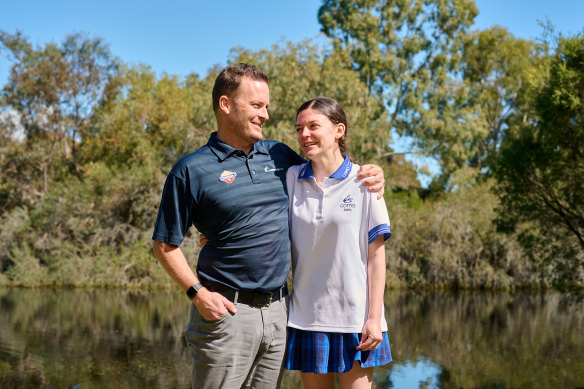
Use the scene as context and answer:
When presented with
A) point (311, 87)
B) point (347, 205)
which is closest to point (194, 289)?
point (347, 205)

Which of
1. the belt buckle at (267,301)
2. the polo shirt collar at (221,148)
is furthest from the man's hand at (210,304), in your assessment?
the polo shirt collar at (221,148)

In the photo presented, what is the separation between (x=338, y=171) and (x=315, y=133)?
8.3 inches

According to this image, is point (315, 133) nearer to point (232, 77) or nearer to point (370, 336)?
point (232, 77)

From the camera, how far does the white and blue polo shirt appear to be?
9.30ft

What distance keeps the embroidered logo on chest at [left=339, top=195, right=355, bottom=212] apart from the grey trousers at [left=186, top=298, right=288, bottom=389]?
557 millimetres

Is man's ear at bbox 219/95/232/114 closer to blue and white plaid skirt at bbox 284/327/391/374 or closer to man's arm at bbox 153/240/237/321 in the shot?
man's arm at bbox 153/240/237/321

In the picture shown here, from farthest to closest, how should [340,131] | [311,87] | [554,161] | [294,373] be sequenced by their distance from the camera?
[311,87]
[554,161]
[294,373]
[340,131]

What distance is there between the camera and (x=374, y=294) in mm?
2814

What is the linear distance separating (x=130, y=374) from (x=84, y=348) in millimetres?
2138

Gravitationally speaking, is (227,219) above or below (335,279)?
above

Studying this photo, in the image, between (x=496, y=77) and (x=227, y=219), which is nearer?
(x=227, y=219)

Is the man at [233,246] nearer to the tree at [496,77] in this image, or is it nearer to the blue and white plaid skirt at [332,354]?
the blue and white plaid skirt at [332,354]

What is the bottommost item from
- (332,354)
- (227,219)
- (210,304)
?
(332,354)

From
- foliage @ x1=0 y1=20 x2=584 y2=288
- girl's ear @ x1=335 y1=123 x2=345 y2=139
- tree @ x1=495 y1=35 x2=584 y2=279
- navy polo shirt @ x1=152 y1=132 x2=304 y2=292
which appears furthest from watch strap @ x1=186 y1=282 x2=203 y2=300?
foliage @ x1=0 y1=20 x2=584 y2=288
